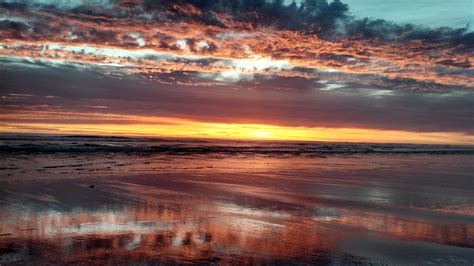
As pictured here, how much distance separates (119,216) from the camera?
31.7 feet

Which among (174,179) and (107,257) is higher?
(107,257)

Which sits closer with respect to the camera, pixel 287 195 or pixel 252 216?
pixel 252 216

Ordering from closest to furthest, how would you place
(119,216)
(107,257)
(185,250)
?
(107,257), (185,250), (119,216)

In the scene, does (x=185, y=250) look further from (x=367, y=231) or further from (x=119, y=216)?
(x=367, y=231)

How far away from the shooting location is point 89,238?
7.69 m

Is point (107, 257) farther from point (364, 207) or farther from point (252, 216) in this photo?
point (364, 207)

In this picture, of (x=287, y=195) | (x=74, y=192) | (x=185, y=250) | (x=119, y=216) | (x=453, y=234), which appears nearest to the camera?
(x=185, y=250)

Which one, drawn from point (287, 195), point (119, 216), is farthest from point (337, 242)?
point (287, 195)

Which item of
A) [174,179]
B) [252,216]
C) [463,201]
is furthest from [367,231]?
[174,179]

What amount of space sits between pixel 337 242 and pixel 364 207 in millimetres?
4231

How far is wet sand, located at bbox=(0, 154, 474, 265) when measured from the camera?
6.96 metres

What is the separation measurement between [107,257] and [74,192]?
22.4 feet

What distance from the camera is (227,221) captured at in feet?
31.1

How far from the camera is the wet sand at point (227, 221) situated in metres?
6.96
